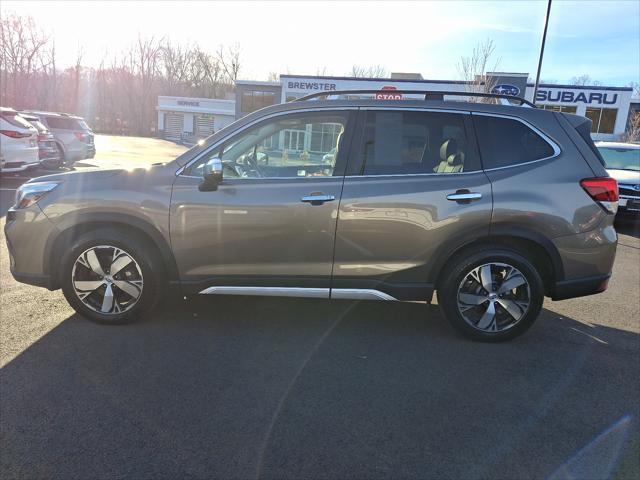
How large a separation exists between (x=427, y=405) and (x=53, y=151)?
50.5 ft

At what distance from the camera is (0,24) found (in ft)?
Answer: 166

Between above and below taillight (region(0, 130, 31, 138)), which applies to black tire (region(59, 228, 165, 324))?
below

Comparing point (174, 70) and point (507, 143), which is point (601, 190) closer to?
point (507, 143)

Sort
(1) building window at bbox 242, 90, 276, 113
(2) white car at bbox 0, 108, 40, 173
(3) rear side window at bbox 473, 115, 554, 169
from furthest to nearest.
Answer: (1) building window at bbox 242, 90, 276, 113 → (2) white car at bbox 0, 108, 40, 173 → (3) rear side window at bbox 473, 115, 554, 169

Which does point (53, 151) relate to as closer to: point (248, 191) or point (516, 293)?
point (248, 191)

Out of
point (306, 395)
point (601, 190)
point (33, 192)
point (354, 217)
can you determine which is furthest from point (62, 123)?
point (601, 190)

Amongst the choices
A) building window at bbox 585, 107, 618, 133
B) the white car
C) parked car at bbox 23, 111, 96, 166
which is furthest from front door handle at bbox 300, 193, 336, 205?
building window at bbox 585, 107, 618, 133

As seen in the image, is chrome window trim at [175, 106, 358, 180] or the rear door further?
chrome window trim at [175, 106, 358, 180]

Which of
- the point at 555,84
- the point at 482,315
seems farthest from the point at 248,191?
the point at 555,84

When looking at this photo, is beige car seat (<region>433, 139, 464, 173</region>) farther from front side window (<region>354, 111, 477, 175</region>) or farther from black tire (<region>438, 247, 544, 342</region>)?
black tire (<region>438, 247, 544, 342</region>)

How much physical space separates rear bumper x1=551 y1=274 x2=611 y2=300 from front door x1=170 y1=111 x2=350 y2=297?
1922 mm

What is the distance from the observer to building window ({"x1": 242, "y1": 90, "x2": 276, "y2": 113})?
39875 millimetres

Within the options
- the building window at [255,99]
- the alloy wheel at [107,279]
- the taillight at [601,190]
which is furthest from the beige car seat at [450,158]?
the building window at [255,99]

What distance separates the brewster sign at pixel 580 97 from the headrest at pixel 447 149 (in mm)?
36938
